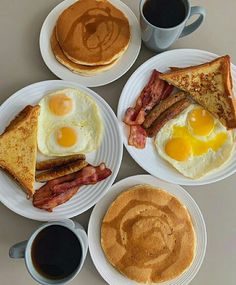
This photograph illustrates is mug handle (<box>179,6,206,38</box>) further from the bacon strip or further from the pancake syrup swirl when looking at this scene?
the bacon strip

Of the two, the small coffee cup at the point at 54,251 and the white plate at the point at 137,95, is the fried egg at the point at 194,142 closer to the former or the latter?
the white plate at the point at 137,95

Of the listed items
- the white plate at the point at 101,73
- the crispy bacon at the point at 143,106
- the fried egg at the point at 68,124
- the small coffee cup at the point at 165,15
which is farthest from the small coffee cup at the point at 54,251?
the small coffee cup at the point at 165,15

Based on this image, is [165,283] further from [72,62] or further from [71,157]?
[72,62]

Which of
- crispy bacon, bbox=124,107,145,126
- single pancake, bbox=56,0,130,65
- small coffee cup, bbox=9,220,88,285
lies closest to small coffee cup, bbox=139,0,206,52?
single pancake, bbox=56,0,130,65

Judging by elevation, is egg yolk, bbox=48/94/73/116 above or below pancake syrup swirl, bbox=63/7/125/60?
below

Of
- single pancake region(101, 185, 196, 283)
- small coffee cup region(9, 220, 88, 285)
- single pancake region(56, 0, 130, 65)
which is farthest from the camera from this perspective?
single pancake region(56, 0, 130, 65)

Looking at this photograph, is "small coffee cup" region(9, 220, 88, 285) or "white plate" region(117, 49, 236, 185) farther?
"white plate" region(117, 49, 236, 185)

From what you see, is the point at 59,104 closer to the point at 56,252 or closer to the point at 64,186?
the point at 64,186
